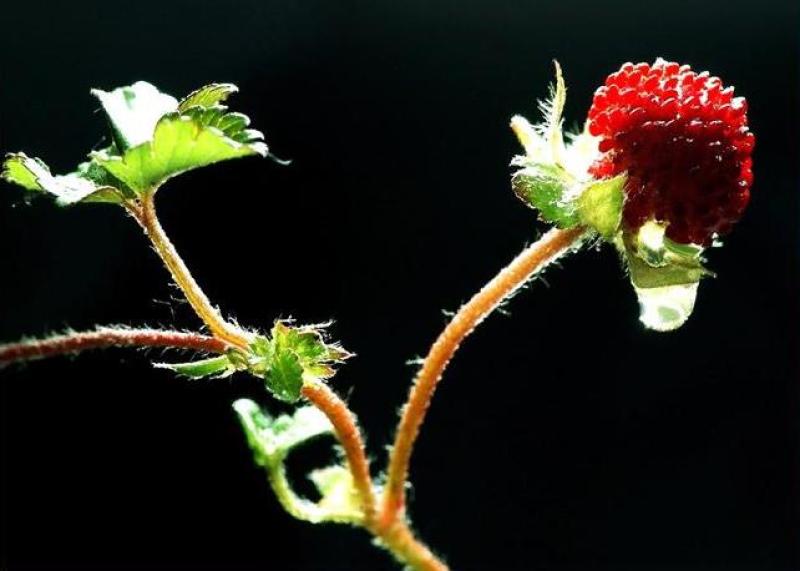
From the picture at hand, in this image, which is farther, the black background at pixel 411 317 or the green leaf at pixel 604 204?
the black background at pixel 411 317

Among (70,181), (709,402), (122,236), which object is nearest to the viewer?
(70,181)

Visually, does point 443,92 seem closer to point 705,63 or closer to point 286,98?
point 286,98

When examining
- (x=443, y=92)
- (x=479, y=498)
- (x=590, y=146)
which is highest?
(x=443, y=92)

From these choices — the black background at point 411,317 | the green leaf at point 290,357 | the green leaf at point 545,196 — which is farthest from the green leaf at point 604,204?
the black background at point 411,317

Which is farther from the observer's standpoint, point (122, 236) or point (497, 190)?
point (497, 190)

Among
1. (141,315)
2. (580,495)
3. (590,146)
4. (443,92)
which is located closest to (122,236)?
(141,315)

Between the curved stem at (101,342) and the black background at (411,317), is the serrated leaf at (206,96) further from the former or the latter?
the black background at (411,317)

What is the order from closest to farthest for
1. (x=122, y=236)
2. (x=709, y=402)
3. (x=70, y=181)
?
1. (x=70, y=181)
2. (x=122, y=236)
3. (x=709, y=402)
